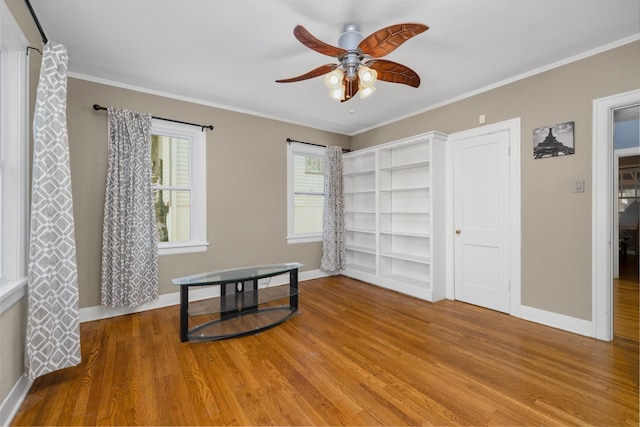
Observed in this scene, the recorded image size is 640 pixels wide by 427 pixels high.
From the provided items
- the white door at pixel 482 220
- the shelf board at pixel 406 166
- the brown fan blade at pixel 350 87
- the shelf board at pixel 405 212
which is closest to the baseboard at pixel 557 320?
the white door at pixel 482 220

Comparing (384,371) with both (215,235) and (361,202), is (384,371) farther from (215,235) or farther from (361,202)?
(361,202)

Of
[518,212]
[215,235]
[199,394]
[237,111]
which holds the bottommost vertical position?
[199,394]

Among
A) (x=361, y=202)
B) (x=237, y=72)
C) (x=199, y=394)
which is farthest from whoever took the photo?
(x=361, y=202)

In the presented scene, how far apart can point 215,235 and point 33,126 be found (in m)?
2.14

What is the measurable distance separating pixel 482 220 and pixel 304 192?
2607 mm

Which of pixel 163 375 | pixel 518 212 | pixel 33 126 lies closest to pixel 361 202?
pixel 518 212

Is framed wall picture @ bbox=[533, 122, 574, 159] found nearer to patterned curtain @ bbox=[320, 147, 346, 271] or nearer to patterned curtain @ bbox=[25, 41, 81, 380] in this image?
patterned curtain @ bbox=[320, 147, 346, 271]

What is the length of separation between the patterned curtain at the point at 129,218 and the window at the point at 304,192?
1.93 meters

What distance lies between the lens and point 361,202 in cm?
507

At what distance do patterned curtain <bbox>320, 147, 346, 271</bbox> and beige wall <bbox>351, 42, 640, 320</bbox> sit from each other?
2.35 metres

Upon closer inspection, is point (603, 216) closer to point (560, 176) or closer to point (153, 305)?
point (560, 176)

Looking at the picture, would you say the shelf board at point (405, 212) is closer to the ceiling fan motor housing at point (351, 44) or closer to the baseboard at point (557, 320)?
the baseboard at point (557, 320)

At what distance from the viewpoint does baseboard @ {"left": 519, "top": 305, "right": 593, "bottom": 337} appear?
2621 mm

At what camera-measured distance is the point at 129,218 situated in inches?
121
